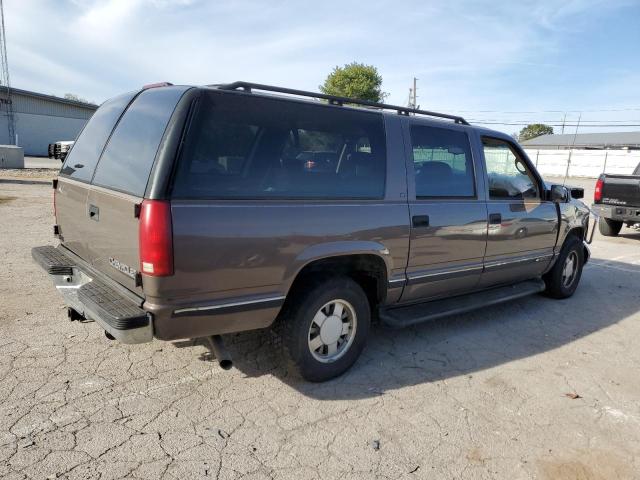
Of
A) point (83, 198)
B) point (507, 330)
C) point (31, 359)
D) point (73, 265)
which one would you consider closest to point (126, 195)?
point (83, 198)

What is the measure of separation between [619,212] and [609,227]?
101 centimetres

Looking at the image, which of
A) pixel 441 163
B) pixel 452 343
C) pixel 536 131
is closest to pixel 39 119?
pixel 441 163

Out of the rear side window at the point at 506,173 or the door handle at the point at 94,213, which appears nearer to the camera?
the door handle at the point at 94,213

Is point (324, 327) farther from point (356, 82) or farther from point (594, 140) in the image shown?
point (594, 140)

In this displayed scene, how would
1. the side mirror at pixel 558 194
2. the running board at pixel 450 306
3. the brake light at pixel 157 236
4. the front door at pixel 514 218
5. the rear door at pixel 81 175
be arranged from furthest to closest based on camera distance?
1. the side mirror at pixel 558 194
2. the front door at pixel 514 218
3. the running board at pixel 450 306
4. the rear door at pixel 81 175
5. the brake light at pixel 157 236

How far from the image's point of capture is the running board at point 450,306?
145 inches

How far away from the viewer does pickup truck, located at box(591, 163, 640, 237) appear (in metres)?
9.65

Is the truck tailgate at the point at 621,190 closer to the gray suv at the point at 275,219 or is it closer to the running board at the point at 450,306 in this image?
the running board at the point at 450,306

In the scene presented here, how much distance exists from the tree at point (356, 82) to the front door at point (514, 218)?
1842 inches

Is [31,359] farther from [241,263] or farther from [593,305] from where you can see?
[593,305]

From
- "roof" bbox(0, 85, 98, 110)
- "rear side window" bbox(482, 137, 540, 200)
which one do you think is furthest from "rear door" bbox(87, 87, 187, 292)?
"roof" bbox(0, 85, 98, 110)

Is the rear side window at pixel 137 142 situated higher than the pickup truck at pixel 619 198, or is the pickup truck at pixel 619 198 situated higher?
the rear side window at pixel 137 142

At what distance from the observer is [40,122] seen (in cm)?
3612

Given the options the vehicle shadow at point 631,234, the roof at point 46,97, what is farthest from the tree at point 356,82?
the vehicle shadow at point 631,234
